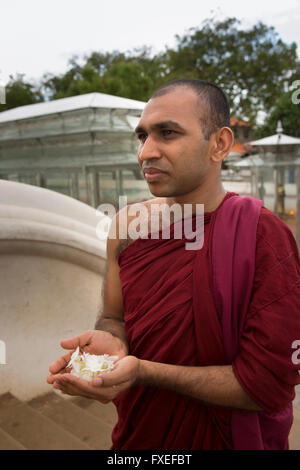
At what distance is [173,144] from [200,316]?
0.56 m

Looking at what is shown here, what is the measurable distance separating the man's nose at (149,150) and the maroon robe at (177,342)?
28 cm

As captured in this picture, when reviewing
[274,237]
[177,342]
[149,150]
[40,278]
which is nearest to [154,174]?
[149,150]

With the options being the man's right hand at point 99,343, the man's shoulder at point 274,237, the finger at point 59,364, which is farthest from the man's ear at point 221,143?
the finger at point 59,364

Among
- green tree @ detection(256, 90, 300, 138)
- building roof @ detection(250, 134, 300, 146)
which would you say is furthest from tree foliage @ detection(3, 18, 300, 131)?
building roof @ detection(250, 134, 300, 146)

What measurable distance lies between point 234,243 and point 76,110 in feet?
18.8

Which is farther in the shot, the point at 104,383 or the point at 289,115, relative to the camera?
the point at 289,115

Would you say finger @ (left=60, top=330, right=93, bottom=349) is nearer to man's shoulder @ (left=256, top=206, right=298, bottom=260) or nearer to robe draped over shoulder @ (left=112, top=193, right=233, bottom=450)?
robe draped over shoulder @ (left=112, top=193, right=233, bottom=450)

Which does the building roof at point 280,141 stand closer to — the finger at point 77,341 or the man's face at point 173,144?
the man's face at point 173,144

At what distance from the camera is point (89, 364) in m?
1.15

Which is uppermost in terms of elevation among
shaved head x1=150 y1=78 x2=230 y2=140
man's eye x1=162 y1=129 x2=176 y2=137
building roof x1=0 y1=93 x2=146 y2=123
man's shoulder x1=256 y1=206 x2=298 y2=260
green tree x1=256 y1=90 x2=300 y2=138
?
green tree x1=256 y1=90 x2=300 y2=138

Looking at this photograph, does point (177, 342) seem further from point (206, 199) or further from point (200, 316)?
point (206, 199)

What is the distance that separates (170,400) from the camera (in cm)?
129

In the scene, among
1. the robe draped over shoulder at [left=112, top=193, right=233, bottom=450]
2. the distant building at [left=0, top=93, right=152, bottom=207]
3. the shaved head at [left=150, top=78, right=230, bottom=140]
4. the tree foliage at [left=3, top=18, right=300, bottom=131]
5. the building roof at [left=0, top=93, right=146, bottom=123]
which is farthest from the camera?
the tree foliage at [left=3, top=18, right=300, bottom=131]

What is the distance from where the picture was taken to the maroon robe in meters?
1.11
